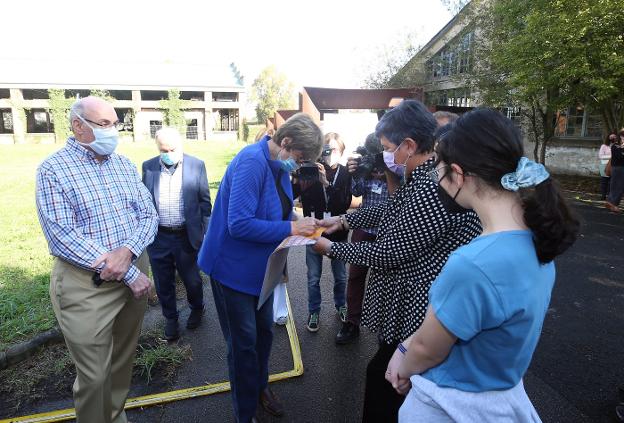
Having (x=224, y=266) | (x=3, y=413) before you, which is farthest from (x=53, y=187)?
(x=3, y=413)

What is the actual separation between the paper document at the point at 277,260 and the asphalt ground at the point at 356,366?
3.55 ft

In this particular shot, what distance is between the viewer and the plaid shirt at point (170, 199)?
13.5ft

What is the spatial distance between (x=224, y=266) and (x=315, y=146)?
95 centimetres

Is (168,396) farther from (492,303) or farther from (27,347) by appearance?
(492,303)

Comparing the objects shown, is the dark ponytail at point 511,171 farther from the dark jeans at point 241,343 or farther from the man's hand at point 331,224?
the dark jeans at point 241,343

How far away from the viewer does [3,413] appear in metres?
2.91

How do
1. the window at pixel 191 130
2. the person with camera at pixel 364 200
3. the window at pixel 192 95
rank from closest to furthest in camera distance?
the person with camera at pixel 364 200 → the window at pixel 191 130 → the window at pixel 192 95

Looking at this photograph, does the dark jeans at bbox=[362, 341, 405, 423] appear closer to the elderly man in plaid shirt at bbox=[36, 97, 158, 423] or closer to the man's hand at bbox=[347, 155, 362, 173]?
the elderly man in plaid shirt at bbox=[36, 97, 158, 423]

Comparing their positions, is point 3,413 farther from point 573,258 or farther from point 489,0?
point 489,0

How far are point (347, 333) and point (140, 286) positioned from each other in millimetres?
2202

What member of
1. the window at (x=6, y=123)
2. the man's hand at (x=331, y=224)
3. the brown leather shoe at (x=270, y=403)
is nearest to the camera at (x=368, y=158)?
the man's hand at (x=331, y=224)

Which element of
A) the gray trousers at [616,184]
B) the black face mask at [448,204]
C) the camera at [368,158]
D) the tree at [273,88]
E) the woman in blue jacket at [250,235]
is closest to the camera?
the black face mask at [448,204]

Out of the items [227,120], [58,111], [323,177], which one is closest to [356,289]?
[323,177]

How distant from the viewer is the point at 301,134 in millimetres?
2494
